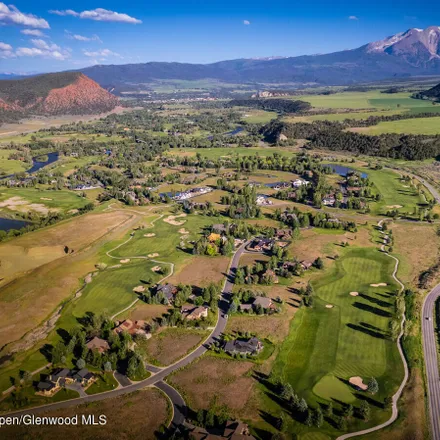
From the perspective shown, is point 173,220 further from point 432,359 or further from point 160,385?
point 432,359

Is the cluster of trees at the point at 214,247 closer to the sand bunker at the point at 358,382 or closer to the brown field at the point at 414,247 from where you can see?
the brown field at the point at 414,247

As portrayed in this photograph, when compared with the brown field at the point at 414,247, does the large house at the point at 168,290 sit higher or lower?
higher

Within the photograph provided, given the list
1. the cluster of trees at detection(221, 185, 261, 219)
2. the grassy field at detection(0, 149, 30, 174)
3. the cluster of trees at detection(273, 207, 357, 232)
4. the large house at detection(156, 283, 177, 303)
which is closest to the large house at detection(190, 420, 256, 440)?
the large house at detection(156, 283, 177, 303)

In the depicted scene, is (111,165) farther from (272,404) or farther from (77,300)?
(272,404)

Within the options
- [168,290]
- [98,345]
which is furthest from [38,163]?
[98,345]

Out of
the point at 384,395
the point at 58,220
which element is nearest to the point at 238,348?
the point at 384,395

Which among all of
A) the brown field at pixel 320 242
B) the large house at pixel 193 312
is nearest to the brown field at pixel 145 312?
the large house at pixel 193 312
